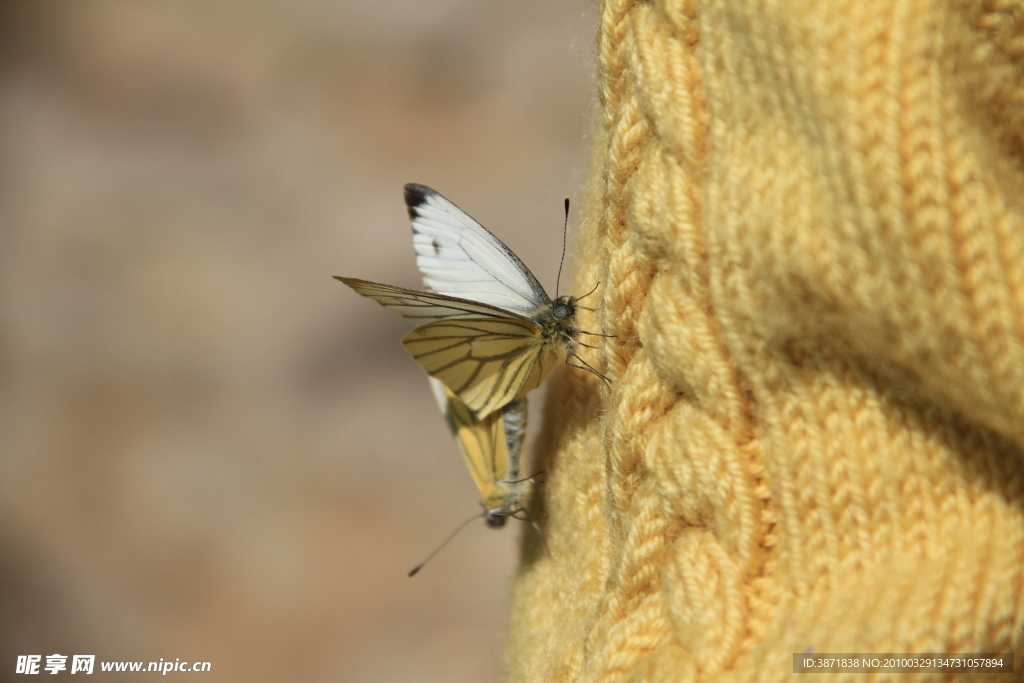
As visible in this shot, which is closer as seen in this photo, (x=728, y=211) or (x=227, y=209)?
(x=728, y=211)

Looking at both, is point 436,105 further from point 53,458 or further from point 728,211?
point 728,211

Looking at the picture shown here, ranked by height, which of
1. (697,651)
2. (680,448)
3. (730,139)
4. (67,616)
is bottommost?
(67,616)

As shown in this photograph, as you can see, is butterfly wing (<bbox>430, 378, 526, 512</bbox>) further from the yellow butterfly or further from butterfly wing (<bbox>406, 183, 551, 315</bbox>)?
butterfly wing (<bbox>406, 183, 551, 315</bbox>)

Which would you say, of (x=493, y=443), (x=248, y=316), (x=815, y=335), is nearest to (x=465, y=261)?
(x=493, y=443)

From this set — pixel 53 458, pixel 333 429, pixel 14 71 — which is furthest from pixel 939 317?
Answer: pixel 14 71

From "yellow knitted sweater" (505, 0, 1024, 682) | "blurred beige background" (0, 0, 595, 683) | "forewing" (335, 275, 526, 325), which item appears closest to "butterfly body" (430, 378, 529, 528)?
"forewing" (335, 275, 526, 325)

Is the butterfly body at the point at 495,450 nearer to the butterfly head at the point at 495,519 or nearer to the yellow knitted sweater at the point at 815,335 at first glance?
the butterfly head at the point at 495,519
